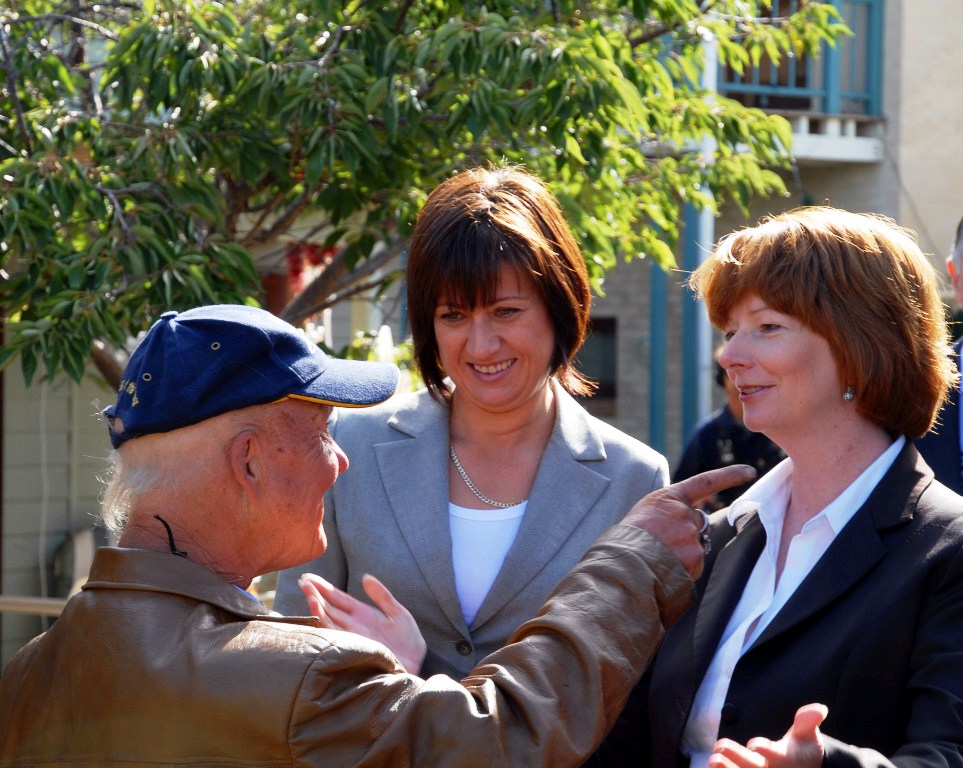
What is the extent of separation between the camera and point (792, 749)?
6.02ft

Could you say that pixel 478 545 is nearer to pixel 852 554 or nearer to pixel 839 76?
pixel 852 554

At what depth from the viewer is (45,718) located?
1.72 metres

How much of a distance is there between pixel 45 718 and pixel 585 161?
10.3 ft

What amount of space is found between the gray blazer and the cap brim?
0.70 meters

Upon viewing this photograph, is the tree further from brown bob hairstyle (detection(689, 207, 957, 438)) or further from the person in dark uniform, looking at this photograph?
brown bob hairstyle (detection(689, 207, 957, 438))

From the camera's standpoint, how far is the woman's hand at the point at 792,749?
5.92 ft

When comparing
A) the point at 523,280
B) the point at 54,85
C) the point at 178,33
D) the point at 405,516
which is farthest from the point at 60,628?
the point at 54,85

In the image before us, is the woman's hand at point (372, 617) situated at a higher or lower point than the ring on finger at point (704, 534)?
lower

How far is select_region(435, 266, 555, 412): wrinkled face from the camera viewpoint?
275 cm

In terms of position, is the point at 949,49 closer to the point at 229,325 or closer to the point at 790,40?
the point at 790,40

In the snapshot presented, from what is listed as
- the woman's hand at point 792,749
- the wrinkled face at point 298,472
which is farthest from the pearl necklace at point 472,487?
the woman's hand at point 792,749

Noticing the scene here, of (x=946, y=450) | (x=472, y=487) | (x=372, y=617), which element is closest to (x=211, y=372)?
(x=372, y=617)

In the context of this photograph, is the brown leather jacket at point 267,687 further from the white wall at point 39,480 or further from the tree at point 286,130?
the white wall at point 39,480

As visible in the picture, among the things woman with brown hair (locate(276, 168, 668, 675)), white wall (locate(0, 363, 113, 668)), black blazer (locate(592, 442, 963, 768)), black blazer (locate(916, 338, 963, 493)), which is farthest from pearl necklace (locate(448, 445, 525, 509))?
white wall (locate(0, 363, 113, 668))
